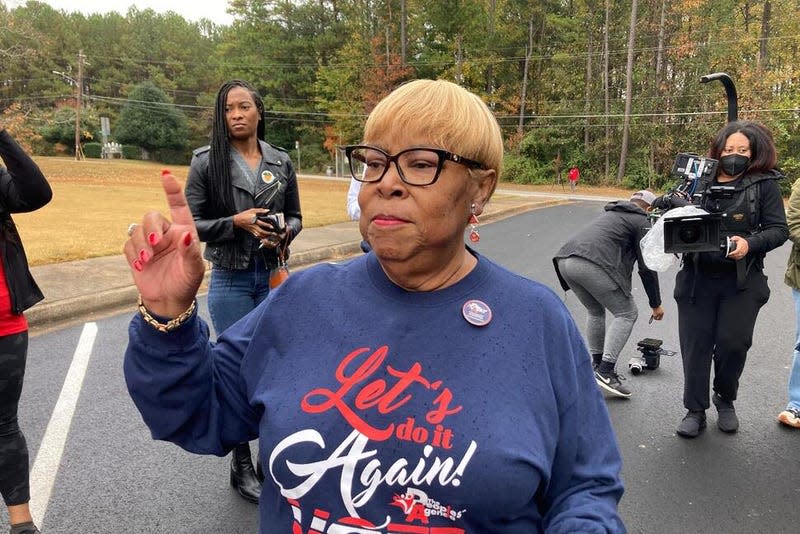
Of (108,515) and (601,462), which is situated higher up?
(601,462)

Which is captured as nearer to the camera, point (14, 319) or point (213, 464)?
point (14, 319)

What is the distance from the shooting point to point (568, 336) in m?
1.38

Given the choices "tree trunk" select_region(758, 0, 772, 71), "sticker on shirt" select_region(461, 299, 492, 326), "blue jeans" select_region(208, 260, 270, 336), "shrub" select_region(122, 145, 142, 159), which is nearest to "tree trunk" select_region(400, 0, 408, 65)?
"tree trunk" select_region(758, 0, 772, 71)

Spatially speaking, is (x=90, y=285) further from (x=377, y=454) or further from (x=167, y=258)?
(x=377, y=454)

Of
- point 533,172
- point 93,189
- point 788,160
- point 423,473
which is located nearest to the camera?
point 423,473

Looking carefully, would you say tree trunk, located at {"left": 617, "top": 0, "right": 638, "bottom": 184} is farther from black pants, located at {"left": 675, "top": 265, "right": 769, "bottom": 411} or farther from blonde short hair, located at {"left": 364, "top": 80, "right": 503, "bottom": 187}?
blonde short hair, located at {"left": 364, "top": 80, "right": 503, "bottom": 187}

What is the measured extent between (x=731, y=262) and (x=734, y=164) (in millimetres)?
636

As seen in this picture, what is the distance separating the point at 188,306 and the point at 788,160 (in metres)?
38.4

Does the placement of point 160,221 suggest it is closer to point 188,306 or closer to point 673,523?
point 188,306

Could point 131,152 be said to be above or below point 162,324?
above

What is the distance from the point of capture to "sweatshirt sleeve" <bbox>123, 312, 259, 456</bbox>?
4.22 ft

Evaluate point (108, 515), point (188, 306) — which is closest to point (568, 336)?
point (188, 306)

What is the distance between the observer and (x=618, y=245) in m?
4.71

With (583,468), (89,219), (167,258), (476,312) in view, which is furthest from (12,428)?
(89,219)
